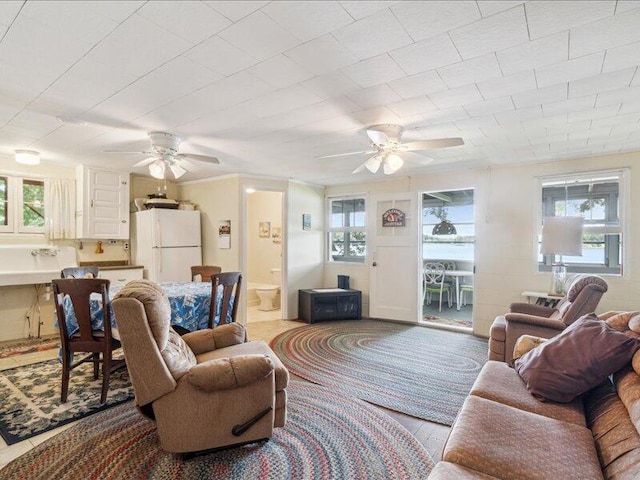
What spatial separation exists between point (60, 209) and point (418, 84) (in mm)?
4848

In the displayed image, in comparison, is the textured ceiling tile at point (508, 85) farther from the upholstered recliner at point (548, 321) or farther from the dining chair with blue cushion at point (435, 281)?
the dining chair with blue cushion at point (435, 281)

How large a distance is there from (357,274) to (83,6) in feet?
16.7

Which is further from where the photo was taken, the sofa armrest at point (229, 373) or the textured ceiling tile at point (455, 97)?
the textured ceiling tile at point (455, 97)

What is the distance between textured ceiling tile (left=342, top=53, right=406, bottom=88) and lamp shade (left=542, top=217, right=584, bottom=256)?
9.45 ft

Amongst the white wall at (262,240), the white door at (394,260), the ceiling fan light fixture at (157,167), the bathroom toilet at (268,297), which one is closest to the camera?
the ceiling fan light fixture at (157,167)

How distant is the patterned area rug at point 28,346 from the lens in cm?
384

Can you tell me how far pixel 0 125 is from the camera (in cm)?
307

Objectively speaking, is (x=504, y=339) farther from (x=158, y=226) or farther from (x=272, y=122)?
(x=158, y=226)

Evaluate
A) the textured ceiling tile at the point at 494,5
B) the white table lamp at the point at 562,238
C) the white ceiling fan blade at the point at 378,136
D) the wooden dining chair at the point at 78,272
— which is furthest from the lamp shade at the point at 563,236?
the wooden dining chair at the point at 78,272

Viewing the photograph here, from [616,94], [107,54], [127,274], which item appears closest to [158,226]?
[127,274]

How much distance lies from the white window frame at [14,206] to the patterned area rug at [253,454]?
128 inches

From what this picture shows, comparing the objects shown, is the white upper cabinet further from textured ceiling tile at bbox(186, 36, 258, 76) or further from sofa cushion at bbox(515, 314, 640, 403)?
sofa cushion at bbox(515, 314, 640, 403)

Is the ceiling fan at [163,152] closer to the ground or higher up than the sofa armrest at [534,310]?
higher up

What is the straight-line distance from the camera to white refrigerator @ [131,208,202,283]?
4.96 m
